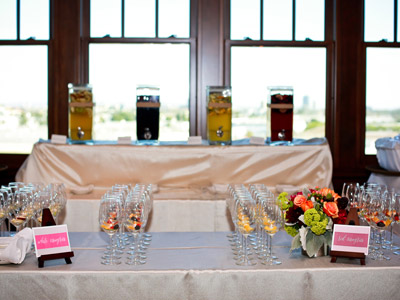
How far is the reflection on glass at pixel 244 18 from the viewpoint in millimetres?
4035

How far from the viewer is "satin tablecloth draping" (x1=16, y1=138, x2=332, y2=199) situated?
3.08 meters

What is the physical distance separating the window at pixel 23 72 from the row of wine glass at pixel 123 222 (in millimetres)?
2277

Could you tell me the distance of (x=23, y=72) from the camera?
13.2 ft

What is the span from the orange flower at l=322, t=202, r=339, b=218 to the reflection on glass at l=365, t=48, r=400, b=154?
2406 millimetres

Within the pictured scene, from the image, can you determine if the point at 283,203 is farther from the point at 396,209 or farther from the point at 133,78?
the point at 133,78

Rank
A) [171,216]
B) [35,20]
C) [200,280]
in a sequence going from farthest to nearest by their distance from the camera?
1. [35,20]
2. [171,216]
3. [200,280]

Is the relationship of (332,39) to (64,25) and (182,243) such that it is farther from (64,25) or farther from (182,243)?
(182,243)

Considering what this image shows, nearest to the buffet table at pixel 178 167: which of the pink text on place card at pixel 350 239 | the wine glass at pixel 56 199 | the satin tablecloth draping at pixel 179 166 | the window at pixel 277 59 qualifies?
the satin tablecloth draping at pixel 179 166

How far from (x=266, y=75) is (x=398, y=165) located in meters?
1.30

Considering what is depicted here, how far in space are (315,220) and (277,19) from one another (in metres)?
2.57

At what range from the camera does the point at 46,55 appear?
157 inches

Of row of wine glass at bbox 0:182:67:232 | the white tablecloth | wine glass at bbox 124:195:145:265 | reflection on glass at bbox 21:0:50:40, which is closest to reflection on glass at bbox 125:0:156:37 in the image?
reflection on glass at bbox 21:0:50:40

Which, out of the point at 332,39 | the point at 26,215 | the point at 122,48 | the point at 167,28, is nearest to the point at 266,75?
the point at 332,39

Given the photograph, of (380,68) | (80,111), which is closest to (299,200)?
(80,111)
